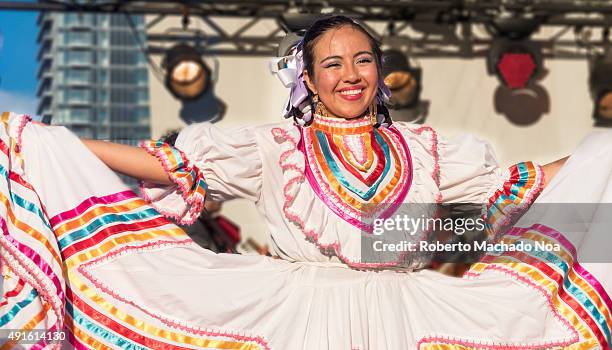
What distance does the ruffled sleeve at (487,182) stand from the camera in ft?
9.51

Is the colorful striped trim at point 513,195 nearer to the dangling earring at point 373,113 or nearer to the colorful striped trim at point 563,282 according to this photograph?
the colorful striped trim at point 563,282

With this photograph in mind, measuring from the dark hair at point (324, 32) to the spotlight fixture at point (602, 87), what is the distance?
4874mm

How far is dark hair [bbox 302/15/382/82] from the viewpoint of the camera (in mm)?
2898

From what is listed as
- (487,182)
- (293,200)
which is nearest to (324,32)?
(293,200)

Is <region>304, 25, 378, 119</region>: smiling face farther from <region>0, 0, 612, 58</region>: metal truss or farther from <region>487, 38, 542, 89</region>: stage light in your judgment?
<region>487, 38, 542, 89</region>: stage light

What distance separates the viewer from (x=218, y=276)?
8.93ft

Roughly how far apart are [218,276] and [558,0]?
543cm

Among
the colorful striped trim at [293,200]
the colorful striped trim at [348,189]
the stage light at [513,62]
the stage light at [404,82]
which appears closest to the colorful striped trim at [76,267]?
the colorful striped trim at [293,200]

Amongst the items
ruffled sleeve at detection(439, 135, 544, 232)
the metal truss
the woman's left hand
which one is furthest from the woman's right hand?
the metal truss

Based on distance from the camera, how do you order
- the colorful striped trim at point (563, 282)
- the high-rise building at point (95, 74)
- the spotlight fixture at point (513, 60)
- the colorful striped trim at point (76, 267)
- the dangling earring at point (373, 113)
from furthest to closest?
the spotlight fixture at point (513, 60)
the high-rise building at point (95, 74)
the dangling earring at point (373, 113)
the colorful striped trim at point (563, 282)
the colorful striped trim at point (76, 267)

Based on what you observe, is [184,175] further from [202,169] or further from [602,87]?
[602,87]

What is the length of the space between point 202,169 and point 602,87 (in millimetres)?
5336

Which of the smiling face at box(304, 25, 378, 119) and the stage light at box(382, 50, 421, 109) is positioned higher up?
the smiling face at box(304, 25, 378, 119)

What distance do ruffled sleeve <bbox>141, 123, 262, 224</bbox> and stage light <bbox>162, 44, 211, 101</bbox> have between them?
4.19 m
